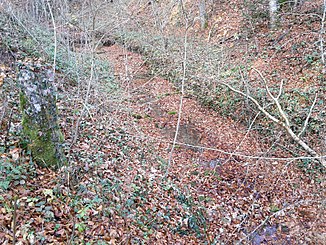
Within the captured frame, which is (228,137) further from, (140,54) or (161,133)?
(140,54)

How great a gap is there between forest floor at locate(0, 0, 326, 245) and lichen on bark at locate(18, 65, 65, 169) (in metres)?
0.23

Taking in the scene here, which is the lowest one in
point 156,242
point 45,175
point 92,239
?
point 156,242

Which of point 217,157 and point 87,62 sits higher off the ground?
point 87,62

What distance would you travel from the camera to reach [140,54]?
1443 centimetres

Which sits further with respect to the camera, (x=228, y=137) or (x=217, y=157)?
(x=228, y=137)

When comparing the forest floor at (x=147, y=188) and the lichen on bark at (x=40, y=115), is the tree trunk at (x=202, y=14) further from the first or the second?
the lichen on bark at (x=40, y=115)

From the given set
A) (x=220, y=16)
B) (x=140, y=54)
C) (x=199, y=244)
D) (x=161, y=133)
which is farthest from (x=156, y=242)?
(x=220, y=16)

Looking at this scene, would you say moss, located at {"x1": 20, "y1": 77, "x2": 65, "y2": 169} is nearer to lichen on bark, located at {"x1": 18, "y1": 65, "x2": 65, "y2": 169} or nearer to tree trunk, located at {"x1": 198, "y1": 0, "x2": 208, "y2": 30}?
lichen on bark, located at {"x1": 18, "y1": 65, "x2": 65, "y2": 169}

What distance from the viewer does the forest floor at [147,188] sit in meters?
3.47

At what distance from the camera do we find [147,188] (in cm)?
513

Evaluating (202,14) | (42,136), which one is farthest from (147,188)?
(202,14)

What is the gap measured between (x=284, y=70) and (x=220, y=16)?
21.6ft

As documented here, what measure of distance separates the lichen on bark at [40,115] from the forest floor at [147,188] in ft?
0.74

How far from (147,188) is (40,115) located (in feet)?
8.78
